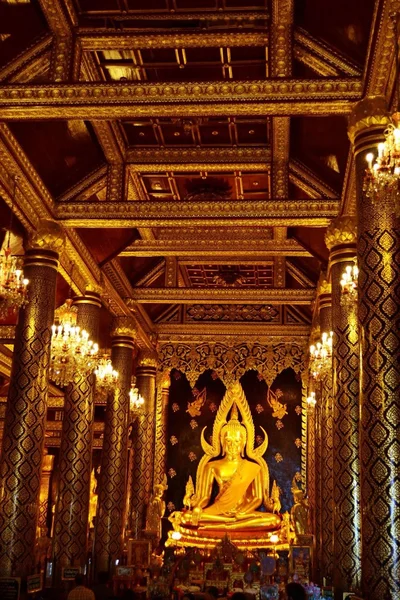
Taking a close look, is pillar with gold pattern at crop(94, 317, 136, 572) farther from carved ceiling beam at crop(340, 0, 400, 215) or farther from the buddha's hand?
carved ceiling beam at crop(340, 0, 400, 215)

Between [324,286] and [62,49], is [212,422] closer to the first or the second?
[324,286]

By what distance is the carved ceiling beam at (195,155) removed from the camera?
10820mm

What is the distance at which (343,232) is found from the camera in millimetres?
9531

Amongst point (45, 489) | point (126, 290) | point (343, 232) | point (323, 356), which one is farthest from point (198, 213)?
point (45, 489)

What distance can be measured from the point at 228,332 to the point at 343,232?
25.6ft

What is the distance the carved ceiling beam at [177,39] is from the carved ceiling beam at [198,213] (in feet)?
7.81

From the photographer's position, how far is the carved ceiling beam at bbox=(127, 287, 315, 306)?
14562mm

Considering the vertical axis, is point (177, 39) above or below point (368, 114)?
above

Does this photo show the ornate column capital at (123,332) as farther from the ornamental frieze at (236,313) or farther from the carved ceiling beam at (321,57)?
the carved ceiling beam at (321,57)

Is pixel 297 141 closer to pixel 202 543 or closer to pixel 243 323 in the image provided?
pixel 243 323

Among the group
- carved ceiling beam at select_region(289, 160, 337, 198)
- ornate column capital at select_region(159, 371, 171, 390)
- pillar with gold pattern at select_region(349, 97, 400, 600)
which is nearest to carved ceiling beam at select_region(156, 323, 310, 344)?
ornate column capital at select_region(159, 371, 171, 390)

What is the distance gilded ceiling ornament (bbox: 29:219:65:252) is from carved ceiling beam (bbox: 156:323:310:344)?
7.37 meters

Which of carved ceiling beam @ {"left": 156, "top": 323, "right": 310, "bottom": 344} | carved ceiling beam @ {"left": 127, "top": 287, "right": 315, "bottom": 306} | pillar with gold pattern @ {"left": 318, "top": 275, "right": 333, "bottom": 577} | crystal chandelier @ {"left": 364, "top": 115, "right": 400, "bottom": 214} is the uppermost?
carved ceiling beam @ {"left": 127, "top": 287, "right": 315, "bottom": 306}

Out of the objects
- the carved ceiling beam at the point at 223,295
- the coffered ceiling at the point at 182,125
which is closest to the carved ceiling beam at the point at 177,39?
the coffered ceiling at the point at 182,125
